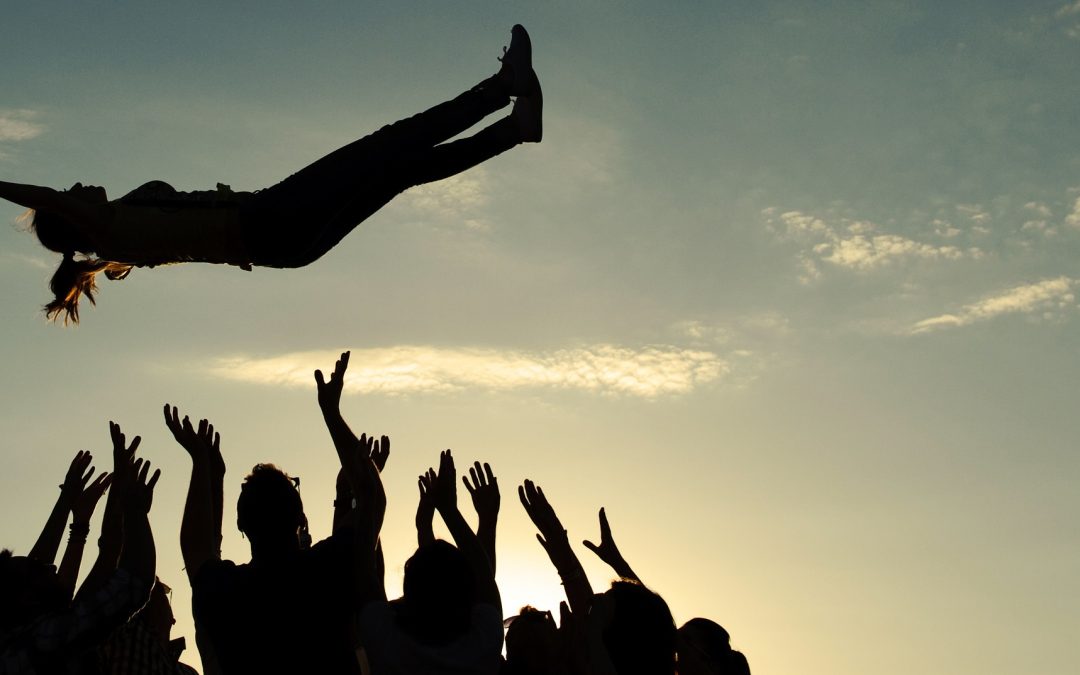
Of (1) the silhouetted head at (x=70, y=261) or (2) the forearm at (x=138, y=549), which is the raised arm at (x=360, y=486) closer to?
(2) the forearm at (x=138, y=549)

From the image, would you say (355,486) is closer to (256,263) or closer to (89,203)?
(256,263)

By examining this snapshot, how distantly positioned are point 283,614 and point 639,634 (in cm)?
113

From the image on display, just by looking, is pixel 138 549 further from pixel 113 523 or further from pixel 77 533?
pixel 77 533

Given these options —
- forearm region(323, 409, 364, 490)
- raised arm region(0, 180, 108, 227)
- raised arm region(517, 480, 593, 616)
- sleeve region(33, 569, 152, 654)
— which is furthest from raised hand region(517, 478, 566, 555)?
raised arm region(0, 180, 108, 227)

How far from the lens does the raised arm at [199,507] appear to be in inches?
161

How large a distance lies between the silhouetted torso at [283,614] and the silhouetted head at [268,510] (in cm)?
8

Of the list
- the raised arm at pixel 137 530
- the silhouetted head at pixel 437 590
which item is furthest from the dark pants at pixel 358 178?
the silhouetted head at pixel 437 590

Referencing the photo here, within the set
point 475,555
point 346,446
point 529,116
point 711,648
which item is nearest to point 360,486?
point 346,446

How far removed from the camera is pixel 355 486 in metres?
3.83

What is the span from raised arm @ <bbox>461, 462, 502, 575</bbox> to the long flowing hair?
2463mm

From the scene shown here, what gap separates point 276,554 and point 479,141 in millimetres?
2881

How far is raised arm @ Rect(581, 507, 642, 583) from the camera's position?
4383mm

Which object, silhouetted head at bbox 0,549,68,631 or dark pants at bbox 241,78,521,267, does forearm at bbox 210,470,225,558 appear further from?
dark pants at bbox 241,78,521,267

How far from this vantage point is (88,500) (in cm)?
515
